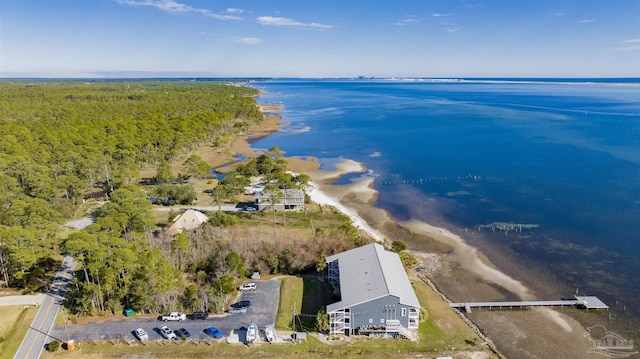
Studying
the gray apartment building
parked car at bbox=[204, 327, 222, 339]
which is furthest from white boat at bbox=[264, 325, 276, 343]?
the gray apartment building

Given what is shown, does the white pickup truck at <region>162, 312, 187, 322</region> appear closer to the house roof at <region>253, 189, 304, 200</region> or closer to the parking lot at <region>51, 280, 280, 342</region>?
the parking lot at <region>51, 280, 280, 342</region>

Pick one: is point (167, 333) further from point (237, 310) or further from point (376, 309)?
point (376, 309)

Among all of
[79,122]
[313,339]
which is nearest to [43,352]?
[313,339]

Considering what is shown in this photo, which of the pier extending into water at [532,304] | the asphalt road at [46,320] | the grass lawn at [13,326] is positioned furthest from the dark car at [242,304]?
the pier extending into water at [532,304]

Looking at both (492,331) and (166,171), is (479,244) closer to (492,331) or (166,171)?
A: (492,331)

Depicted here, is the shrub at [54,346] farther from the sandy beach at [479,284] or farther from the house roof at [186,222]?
the sandy beach at [479,284]
